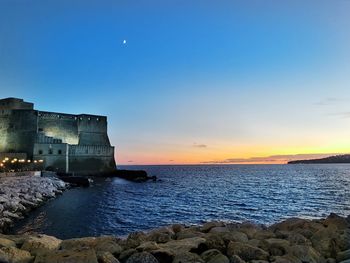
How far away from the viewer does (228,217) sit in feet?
70.5

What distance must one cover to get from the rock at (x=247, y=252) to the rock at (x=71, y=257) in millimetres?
2562

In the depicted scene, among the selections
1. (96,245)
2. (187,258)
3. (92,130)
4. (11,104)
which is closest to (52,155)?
(92,130)

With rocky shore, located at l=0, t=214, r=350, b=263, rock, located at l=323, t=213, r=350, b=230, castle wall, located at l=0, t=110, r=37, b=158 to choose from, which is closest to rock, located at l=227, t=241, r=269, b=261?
rocky shore, located at l=0, t=214, r=350, b=263

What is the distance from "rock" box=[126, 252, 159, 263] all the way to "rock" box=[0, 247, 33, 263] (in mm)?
1939

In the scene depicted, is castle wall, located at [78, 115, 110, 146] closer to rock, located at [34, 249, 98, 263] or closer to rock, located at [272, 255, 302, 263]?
rock, located at [34, 249, 98, 263]

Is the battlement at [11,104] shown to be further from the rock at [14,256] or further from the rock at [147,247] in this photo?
the rock at [147,247]

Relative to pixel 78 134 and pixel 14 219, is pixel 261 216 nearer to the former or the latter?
pixel 14 219

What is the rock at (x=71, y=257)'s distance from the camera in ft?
17.9

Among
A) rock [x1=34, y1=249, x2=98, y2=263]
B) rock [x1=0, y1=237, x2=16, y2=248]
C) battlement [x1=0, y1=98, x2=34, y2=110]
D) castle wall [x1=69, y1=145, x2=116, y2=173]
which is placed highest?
battlement [x1=0, y1=98, x2=34, y2=110]

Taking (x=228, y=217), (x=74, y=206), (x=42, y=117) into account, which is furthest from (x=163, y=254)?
(x=42, y=117)

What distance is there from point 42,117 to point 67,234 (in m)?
45.0

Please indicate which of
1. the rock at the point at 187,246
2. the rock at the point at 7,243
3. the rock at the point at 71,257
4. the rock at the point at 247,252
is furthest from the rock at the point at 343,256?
the rock at the point at 7,243

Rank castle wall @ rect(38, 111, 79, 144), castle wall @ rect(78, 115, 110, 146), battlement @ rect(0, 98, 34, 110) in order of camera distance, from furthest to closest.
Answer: castle wall @ rect(78, 115, 110, 146) < castle wall @ rect(38, 111, 79, 144) < battlement @ rect(0, 98, 34, 110)

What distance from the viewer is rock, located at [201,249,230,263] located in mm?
5754
